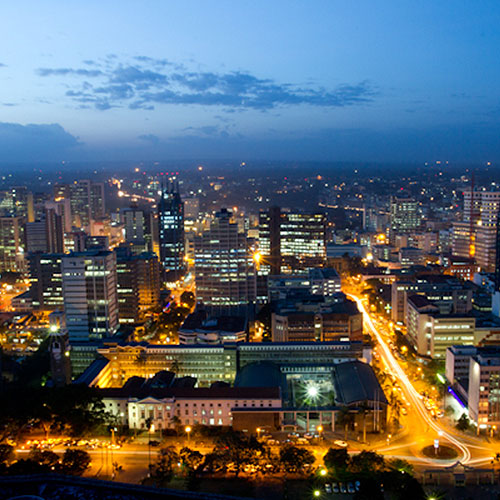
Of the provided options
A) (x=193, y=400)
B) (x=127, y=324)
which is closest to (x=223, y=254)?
(x=127, y=324)

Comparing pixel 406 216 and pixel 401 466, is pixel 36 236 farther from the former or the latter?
pixel 401 466

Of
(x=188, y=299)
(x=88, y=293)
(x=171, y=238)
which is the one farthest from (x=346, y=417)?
(x=171, y=238)

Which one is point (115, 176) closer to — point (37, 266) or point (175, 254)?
point (175, 254)

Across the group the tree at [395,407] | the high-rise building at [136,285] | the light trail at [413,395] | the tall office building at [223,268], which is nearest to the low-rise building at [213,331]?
the tall office building at [223,268]

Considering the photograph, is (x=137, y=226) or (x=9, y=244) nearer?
(x=9, y=244)

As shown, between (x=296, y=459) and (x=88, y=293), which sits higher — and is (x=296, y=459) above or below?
below

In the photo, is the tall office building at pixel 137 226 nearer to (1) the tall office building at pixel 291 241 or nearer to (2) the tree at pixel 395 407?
(1) the tall office building at pixel 291 241
